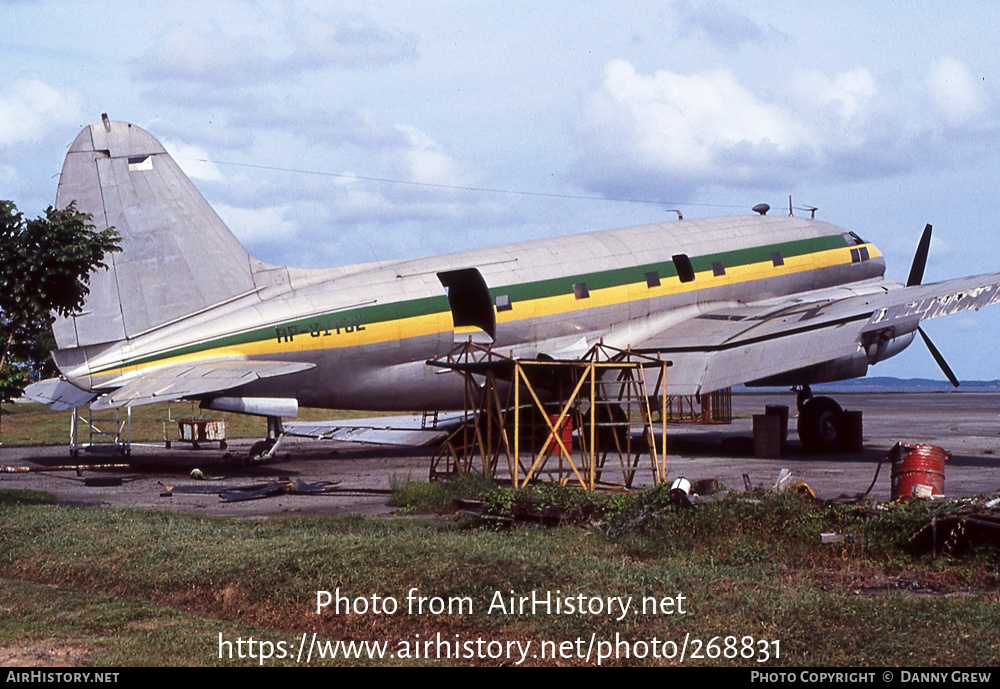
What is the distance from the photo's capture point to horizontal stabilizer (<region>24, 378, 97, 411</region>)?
27.6 meters

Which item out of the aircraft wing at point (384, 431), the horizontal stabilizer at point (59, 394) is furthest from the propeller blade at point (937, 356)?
the horizontal stabilizer at point (59, 394)

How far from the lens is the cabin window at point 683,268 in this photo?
105 feet

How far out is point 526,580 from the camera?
11.8 meters

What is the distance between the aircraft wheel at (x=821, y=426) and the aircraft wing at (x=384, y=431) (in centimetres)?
993

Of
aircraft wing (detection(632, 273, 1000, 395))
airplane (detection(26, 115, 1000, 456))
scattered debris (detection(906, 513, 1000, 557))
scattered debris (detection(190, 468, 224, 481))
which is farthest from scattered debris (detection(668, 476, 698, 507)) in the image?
scattered debris (detection(190, 468, 224, 481))

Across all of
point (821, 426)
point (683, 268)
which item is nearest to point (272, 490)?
point (683, 268)

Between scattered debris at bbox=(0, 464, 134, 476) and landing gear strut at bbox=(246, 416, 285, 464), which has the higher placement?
landing gear strut at bbox=(246, 416, 285, 464)

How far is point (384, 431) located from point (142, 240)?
8.79 metres

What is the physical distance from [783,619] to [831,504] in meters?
5.15

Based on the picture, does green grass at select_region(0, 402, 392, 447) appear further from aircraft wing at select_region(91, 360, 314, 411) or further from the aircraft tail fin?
aircraft wing at select_region(91, 360, 314, 411)

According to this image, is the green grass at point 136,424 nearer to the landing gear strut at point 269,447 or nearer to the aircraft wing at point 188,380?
the landing gear strut at point 269,447

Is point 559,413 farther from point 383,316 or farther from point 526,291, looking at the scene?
point 526,291

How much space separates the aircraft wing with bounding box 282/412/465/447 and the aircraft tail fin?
549cm
